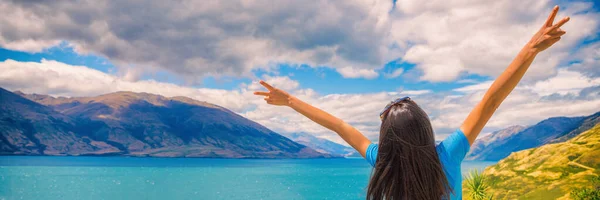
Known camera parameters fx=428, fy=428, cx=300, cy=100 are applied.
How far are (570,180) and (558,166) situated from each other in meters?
1.40

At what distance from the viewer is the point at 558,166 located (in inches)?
735

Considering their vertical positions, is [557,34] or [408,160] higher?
[557,34]

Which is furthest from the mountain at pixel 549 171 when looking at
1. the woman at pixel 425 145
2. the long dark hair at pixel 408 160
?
the long dark hair at pixel 408 160

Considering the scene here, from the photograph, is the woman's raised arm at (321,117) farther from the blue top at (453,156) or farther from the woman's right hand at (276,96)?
the blue top at (453,156)

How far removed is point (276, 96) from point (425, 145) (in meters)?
1.28

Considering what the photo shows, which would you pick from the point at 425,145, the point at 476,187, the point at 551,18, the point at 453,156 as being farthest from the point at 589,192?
the point at 425,145

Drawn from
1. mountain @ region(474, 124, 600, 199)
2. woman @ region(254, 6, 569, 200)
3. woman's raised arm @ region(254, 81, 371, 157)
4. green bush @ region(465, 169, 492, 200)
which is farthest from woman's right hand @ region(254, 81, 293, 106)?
mountain @ region(474, 124, 600, 199)

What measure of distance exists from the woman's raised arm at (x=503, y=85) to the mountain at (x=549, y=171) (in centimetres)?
1716

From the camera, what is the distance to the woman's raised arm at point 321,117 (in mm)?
2645

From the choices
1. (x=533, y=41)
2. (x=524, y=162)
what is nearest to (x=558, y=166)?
(x=524, y=162)

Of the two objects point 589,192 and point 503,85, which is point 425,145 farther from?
point 589,192

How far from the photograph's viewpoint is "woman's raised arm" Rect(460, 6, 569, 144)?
2355mm

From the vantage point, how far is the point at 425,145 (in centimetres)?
208

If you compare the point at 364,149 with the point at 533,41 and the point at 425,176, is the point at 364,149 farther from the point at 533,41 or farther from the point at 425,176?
the point at 533,41
